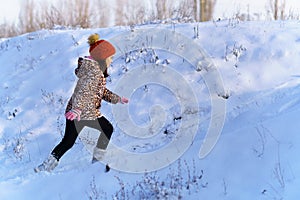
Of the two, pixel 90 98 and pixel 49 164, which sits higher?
pixel 90 98

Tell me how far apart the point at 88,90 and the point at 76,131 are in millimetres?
560

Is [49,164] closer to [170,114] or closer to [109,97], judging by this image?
[109,97]

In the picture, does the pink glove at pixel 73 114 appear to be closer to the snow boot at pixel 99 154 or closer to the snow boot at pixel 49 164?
the snow boot at pixel 99 154

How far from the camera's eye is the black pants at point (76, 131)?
192 inches

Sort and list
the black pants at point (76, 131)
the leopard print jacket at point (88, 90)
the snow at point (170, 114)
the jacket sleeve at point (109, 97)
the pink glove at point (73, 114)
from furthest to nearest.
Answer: the jacket sleeve at point (109, 97), the black pants at point (76, 131), the leopard print jacket at point (88, 90), the pink glove at point (73, 114), the snow at point (170, 114)

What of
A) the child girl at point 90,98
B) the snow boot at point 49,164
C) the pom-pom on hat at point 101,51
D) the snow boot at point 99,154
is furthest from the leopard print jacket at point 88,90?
the snow boot at point 49,164

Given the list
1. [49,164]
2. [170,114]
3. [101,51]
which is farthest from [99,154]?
[170,114]

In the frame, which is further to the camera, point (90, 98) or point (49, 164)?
point (49, 164)

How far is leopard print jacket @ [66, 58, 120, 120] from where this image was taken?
471cm

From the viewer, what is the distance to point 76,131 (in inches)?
193

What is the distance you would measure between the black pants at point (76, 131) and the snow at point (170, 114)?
0.31 meters

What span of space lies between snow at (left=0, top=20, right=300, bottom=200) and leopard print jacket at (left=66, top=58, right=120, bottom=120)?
2.49ft

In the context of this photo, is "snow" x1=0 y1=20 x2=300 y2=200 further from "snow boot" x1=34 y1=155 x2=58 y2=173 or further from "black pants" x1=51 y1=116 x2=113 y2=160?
"black pants" x1=51 y1=116 x2=113 y2=160

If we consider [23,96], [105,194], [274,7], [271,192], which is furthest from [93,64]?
[274,7]
